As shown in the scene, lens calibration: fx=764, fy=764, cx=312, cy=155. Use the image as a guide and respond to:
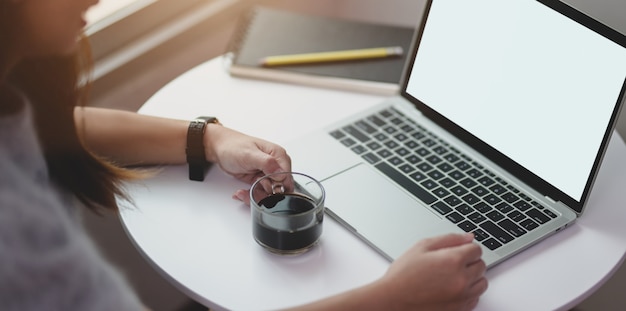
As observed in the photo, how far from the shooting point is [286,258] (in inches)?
38.8

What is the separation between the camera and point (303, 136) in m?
1.22

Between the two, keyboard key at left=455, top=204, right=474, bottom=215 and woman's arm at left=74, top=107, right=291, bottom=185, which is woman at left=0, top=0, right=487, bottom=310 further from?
keyboard key at left=455, top=204, right=474, bottom=215

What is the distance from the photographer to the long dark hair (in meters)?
0.92

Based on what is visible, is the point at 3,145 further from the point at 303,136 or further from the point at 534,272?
the point at 534,272

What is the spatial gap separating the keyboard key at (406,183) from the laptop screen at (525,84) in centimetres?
13

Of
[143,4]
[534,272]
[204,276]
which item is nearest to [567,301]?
[534,272]

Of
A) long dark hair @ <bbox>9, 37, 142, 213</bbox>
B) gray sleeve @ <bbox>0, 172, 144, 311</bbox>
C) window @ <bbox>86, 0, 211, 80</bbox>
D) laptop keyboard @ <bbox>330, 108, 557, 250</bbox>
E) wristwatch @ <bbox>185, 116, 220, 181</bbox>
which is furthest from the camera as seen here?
window @ <bbox>86, 0, 211, 80</bbox>

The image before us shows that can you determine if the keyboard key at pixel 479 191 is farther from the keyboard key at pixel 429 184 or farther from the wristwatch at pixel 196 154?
the wristwatch at pixel 196 154

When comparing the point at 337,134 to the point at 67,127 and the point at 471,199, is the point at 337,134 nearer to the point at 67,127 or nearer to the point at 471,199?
the point at 471,199

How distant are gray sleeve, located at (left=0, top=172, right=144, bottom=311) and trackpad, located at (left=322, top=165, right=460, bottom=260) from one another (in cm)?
33

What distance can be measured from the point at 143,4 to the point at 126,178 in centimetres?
74

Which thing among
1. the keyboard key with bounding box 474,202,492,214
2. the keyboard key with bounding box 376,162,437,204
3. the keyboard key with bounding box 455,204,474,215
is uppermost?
the keyboard key with bounding box 474,202,492,214

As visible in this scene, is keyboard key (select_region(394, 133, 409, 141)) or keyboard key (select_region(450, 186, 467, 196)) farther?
keyboard key (select_region(394, 133, 409, 141))

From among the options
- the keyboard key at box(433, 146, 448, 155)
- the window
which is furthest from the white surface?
the window
